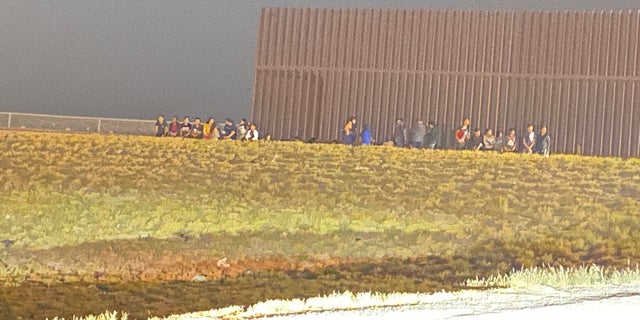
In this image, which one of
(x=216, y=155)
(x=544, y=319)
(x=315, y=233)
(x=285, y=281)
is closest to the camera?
(x=544, y=319)

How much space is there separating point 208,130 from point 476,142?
6178 mm

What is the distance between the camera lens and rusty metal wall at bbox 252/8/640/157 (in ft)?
70.3

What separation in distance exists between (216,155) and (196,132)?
251 cm

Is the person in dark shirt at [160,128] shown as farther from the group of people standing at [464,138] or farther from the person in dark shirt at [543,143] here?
the person in dark shirt at [543,143]

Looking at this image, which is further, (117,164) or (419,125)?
(419,125)

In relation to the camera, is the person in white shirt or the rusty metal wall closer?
the rusty metal wall

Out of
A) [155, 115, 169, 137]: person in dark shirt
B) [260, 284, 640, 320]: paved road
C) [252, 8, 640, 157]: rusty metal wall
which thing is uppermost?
[252, 8, 640, 157]: rusty metal wall

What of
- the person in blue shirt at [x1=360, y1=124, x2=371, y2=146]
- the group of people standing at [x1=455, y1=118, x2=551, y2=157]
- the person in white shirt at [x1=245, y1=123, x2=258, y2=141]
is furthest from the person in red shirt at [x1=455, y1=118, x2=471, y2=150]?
the person in white shirt at [x1=245, y1=123, x2=258, y2=141]

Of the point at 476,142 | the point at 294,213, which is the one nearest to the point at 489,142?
the point at 476,142

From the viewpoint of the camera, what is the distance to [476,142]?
2091 cm

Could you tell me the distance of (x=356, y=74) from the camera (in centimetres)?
2241

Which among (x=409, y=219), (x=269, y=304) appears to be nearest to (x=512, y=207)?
(x=409, y=219)

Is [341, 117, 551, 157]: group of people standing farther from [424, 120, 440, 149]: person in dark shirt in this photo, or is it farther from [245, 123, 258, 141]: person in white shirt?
[245, 123, 258, 141]: person in white shirt

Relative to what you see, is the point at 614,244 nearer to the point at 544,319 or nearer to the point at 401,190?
the point at 401,190
